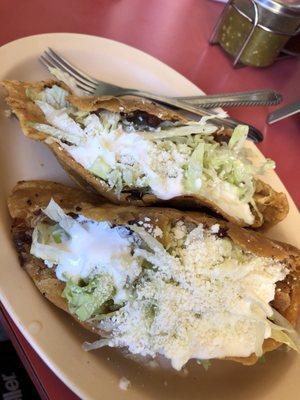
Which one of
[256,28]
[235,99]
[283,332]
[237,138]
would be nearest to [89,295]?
[283,332]

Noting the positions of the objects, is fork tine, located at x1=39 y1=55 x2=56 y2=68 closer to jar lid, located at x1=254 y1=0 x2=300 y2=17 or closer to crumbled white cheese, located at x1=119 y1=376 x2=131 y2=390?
jar lid, located at x1=254 y1=0 x2=300 y2=17

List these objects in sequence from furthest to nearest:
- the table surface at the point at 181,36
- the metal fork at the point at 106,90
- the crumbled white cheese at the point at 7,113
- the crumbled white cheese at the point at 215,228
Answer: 1. the table surface at the point at 181,36
2. the metal fork at the point at 106,90
3. the crumbled white cheese at the point at 7,113
4. the crumbled white cheese at the point at 215,228

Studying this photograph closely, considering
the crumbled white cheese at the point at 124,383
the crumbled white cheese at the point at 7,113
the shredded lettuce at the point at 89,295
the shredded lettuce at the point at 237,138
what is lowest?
the crumbled white cheese at the point at 124,383

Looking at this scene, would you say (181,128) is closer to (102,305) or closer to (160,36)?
(102,305)

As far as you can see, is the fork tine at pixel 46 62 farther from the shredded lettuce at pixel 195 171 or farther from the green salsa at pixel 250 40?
the green salsa at pixel 250 40

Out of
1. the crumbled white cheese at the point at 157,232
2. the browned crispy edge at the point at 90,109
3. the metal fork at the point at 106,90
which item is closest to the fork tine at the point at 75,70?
the metal fork at the point at 106,90

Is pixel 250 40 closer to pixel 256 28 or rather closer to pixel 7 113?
pixel 256 28

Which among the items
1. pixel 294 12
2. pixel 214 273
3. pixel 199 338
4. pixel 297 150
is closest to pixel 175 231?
pixel 214 273
